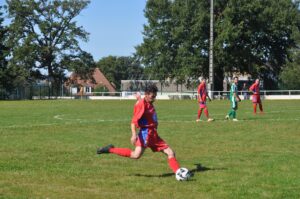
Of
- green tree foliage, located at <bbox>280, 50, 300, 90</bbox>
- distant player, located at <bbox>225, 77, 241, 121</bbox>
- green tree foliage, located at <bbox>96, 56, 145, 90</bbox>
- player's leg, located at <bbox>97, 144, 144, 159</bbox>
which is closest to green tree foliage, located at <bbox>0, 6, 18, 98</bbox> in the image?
green tree foliage, located at <bbox>280, 50, 300, 90</bbox>

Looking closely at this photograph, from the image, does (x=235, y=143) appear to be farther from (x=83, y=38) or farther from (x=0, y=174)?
(x=83, y=38)

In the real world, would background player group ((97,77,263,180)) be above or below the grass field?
above

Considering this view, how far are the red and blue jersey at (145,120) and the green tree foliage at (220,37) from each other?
56.7 metres

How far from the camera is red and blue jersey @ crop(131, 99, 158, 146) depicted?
8977 mm

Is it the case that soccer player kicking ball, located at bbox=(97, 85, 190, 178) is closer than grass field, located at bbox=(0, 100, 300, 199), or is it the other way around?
grass field, located at bbox=(0, 100, 300, 199)

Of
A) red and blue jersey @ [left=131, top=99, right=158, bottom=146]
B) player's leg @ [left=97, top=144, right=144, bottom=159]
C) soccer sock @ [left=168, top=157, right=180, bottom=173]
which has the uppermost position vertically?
red and blue jersey @ [left=131, top=99, right=158, bottom=146]

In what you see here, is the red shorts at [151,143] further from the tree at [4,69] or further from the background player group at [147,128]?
the tree at [4,69]

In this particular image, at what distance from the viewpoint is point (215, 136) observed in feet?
50.5

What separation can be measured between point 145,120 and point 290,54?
67890 mm

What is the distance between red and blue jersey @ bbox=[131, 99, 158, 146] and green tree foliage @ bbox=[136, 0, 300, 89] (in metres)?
56.7

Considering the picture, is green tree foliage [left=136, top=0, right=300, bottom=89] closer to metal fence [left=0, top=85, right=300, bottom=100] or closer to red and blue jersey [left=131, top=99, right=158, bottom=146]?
metal fence [left=0, top=85, right=300, bottom=100]

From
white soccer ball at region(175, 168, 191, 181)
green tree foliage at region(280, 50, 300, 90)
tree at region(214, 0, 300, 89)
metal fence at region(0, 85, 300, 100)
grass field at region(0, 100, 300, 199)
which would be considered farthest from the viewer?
metal fence at region(0, 85, 300, 100)

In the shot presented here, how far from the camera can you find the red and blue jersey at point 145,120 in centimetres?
898

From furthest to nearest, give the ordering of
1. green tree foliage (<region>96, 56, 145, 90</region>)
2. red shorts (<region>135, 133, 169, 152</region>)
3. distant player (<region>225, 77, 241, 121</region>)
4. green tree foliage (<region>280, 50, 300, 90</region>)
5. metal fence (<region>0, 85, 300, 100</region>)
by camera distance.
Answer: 1. green tree foliage (<region>96, 56, 145, 90</region>)
2. metal fence (<region>0, 85, 300, 100</region>)
3. green tree foliage (<region>280, 50, 300, 90</region>)
4. distant player (<region>225, 77, 241, 121</region>)
5. red shorts (<region>135, 133, 169, 152</region>)
